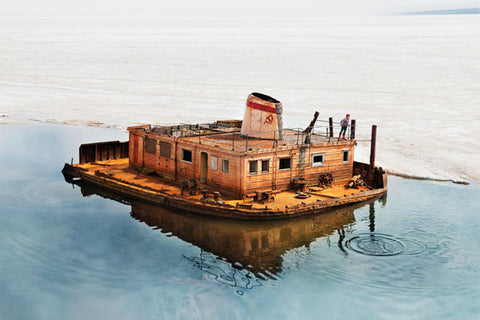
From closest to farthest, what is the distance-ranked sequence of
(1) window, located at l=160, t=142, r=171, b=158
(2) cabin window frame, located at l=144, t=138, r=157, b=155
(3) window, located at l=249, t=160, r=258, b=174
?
(3) window, located at l=249, t=160, r=258, b=174 → (1) window, located at l=160, t=142, r=171, b=158 → (2) cabin window frame, located at l=144, t=138, r=157, b=155

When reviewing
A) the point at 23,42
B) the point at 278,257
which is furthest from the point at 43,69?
the point at 278,257

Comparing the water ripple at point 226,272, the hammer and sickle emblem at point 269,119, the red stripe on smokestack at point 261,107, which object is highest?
the red stripe on smokestack at point 261,107

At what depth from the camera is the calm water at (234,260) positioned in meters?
17.7

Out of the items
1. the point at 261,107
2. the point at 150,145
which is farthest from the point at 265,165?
the point at 150,145

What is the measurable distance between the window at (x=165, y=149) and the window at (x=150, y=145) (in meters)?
0.51

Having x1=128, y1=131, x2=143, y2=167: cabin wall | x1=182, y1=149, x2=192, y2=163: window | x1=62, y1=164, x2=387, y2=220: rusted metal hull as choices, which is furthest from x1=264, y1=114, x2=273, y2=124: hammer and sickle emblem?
x1=128, y1=131, x2=143, y2=167: cabin wall

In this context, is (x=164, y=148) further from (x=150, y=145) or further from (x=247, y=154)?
(x=247, y=154)

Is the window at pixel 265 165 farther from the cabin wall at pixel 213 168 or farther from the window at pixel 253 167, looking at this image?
the cabin wall at pixel 213 168

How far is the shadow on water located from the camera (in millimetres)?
20484

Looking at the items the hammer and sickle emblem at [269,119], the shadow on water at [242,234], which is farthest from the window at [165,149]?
the hammer and sickle emblem at [269,119]

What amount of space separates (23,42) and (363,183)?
8809cm

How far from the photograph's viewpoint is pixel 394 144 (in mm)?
36312

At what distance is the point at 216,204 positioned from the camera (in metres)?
24.2

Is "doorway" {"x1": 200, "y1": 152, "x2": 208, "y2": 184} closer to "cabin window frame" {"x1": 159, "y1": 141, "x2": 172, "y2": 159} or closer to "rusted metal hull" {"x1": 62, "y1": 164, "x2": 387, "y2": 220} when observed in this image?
"rusted metal hull" {"x1": 62, "y1": 164, "x2": 387, "y2": 220}
